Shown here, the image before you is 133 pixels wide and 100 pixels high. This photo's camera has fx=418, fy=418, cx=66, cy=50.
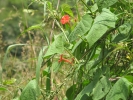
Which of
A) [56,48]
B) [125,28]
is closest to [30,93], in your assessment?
[56,48]

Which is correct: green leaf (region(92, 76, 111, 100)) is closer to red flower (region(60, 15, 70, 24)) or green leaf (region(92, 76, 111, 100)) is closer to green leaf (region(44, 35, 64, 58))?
green leaf (region(44, 35, 64, 58))

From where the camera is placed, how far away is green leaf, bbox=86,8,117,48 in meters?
1.32

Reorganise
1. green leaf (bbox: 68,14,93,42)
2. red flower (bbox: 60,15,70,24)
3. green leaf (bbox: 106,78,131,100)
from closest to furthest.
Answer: green leaf (bbox: 106,78,131,100) < green leaf (bbox: 68,14,93,42) < red flower (bbox: 60,15,70,24)

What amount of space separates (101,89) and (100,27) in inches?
8.0

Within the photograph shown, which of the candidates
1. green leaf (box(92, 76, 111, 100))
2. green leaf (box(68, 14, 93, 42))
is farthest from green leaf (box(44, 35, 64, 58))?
green leaf (box(92, 76, 111, 100))

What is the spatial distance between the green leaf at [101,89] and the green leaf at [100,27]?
0.46 feet

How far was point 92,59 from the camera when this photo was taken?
5.32 ft

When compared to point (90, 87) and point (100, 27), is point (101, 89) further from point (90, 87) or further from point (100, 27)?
point (100, 27)

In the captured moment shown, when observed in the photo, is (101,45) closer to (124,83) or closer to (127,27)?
A: (127,27)

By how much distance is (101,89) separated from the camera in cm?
136

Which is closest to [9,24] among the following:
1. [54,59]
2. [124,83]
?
[54,59]

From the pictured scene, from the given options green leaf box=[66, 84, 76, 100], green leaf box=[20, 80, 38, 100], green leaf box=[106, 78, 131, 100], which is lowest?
green leaf box=[66, 84, 76, 100]

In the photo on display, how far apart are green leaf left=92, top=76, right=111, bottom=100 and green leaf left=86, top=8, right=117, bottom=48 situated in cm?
14

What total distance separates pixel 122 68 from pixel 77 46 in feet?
0.78
